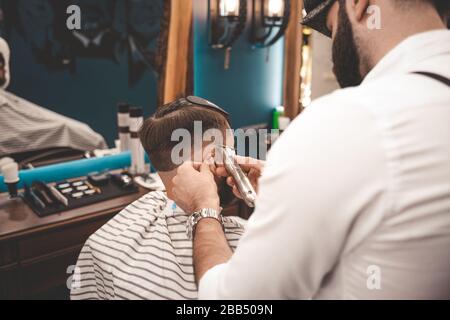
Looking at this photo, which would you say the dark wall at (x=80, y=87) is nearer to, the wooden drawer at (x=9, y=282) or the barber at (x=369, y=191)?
the wooden drawer at (x=9, y=282)

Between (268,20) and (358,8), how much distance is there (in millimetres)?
2406

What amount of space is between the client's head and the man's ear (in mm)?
810

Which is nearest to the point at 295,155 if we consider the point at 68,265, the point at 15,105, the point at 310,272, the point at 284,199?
the point at 284,199

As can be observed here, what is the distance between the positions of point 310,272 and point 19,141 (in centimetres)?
186

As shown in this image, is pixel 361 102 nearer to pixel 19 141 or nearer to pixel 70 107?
pixel 70 107

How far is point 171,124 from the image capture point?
156 cm

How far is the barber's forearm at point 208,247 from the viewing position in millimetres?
892

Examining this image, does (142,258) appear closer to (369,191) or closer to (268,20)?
(369,191)

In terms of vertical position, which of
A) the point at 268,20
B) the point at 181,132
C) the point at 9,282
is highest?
the point at 268,20

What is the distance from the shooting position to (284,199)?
0.63 m

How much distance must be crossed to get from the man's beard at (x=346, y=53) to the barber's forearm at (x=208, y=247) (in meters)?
0.47

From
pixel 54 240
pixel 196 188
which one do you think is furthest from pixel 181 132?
pixel 54 240

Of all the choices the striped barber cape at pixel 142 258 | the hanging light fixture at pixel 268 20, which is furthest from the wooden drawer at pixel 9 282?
the hanging light fixture at pixel 268 20

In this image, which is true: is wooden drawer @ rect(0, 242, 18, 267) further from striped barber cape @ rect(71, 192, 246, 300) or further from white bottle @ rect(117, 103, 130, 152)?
white bottle @ rect(117, 103, 130, 152)
